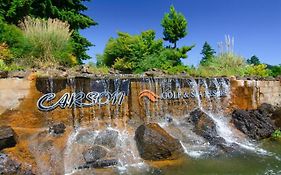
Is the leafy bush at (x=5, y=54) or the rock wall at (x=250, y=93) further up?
the leafy bush at (x=5, y=54)

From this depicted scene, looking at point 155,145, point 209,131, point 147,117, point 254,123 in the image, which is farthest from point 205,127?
point 155,145

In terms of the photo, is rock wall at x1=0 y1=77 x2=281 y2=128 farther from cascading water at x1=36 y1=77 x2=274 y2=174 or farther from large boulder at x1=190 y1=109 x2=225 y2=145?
large boulder at x1=190 y1=109 x2=225 y2=145

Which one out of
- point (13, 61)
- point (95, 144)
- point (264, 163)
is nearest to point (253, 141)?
point (264, 163)

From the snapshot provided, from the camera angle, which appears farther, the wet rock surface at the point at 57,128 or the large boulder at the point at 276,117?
the large boulder at the point at 276,117

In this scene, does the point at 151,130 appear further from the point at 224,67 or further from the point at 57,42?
the point at 224,67

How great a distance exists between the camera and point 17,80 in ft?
23.4

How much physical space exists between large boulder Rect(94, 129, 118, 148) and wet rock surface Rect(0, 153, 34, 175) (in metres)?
1.70

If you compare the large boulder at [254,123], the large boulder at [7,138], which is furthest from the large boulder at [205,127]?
the large boulder at [7,138]

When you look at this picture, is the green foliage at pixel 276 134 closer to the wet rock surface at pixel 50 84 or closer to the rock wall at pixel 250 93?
the rock wall at pixel 250 93

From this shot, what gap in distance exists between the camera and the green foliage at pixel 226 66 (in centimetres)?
1255

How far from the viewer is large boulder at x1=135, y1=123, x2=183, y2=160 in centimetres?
687

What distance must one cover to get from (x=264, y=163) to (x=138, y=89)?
3.79m

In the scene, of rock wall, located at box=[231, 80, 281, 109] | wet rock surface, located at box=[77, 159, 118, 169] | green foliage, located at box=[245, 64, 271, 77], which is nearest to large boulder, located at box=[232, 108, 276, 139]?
rock wall, located at box=[231, 80, 281, 109]

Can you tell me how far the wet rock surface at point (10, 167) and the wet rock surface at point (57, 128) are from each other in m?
1.38
